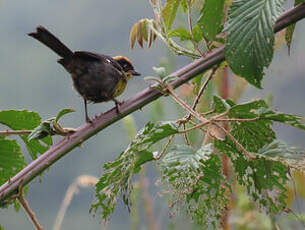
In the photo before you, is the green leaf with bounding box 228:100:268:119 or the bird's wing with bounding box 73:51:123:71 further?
the bird's wing with bounding box 73:51:123:71

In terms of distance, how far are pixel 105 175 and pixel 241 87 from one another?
5.06ft

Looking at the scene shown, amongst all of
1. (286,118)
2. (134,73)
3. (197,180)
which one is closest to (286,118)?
(286,118)

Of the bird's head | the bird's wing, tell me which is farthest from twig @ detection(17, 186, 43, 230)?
the bird's head

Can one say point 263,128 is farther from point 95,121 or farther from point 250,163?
point 95,121

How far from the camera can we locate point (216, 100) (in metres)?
0.56

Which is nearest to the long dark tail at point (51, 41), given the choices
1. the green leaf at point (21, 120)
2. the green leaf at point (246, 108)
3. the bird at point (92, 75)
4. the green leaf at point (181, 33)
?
the bird at point (92, 75)

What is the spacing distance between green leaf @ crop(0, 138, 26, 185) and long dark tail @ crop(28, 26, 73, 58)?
0.16m

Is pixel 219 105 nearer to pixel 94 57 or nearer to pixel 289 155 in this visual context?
pixel 289 155

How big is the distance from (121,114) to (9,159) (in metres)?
0.27

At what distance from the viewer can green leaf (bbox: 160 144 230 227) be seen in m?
0.48

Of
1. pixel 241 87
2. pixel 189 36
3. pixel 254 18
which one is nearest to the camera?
pixel 254 18

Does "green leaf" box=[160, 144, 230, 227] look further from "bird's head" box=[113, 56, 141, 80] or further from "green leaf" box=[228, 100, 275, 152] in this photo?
"bird's head" box=[113, 56, 141, 80]

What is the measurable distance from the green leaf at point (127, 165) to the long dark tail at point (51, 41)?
271 mm

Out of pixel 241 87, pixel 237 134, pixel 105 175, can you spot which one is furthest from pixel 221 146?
pixel 241 87
